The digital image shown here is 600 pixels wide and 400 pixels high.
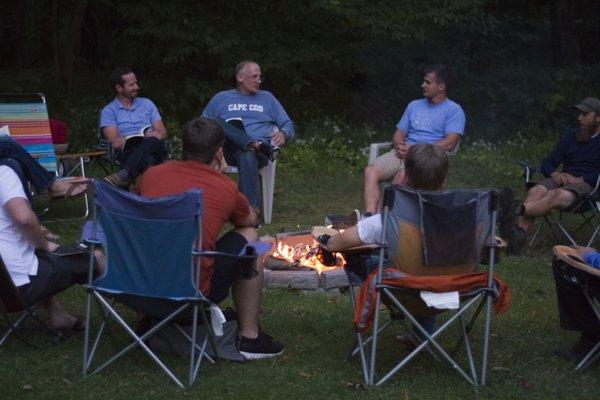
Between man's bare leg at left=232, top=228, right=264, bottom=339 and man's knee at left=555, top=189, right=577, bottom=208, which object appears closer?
man's bare leg at left=232, top=228, right=264, bottom=339

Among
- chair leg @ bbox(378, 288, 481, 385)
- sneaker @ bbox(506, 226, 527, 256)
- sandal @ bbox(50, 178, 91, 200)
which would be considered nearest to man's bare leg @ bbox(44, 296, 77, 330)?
sandal @ bbox(50, 178, 91, 200)

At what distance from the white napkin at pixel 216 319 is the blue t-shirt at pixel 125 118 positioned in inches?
153

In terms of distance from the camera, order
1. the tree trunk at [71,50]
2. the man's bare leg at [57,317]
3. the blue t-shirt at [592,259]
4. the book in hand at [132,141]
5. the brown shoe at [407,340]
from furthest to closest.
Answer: the tree trunk at [71,50]
the book in hand at [132,141]
the man's bare leg at [57,317]
the brown shoe at [407,340]
the blue t-shirt at [592,259]

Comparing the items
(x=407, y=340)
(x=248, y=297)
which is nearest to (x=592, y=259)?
(x=407, y=340)

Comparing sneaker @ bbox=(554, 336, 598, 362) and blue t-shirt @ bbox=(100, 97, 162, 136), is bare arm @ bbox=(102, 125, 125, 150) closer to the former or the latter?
blue t-shirt @ bbox=(100, 97, 162, 136)

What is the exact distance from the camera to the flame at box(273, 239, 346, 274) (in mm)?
6090

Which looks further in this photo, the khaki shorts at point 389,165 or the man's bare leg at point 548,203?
the khaki shorts at point 389,165

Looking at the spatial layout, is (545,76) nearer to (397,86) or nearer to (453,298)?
(397,86)

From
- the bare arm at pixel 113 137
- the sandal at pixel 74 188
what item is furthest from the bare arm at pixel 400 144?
the sandal at pixel 74 188

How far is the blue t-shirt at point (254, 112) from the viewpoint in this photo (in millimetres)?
7863

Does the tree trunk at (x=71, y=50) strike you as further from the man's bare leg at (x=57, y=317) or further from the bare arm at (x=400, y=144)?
the man's bare leg at (x=57, y=317)

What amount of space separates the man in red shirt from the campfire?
130 cm

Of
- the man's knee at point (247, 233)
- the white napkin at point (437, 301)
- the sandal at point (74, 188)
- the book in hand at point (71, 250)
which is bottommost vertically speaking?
the book in hand at point (71, 250)

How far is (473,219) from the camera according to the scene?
419 cm
